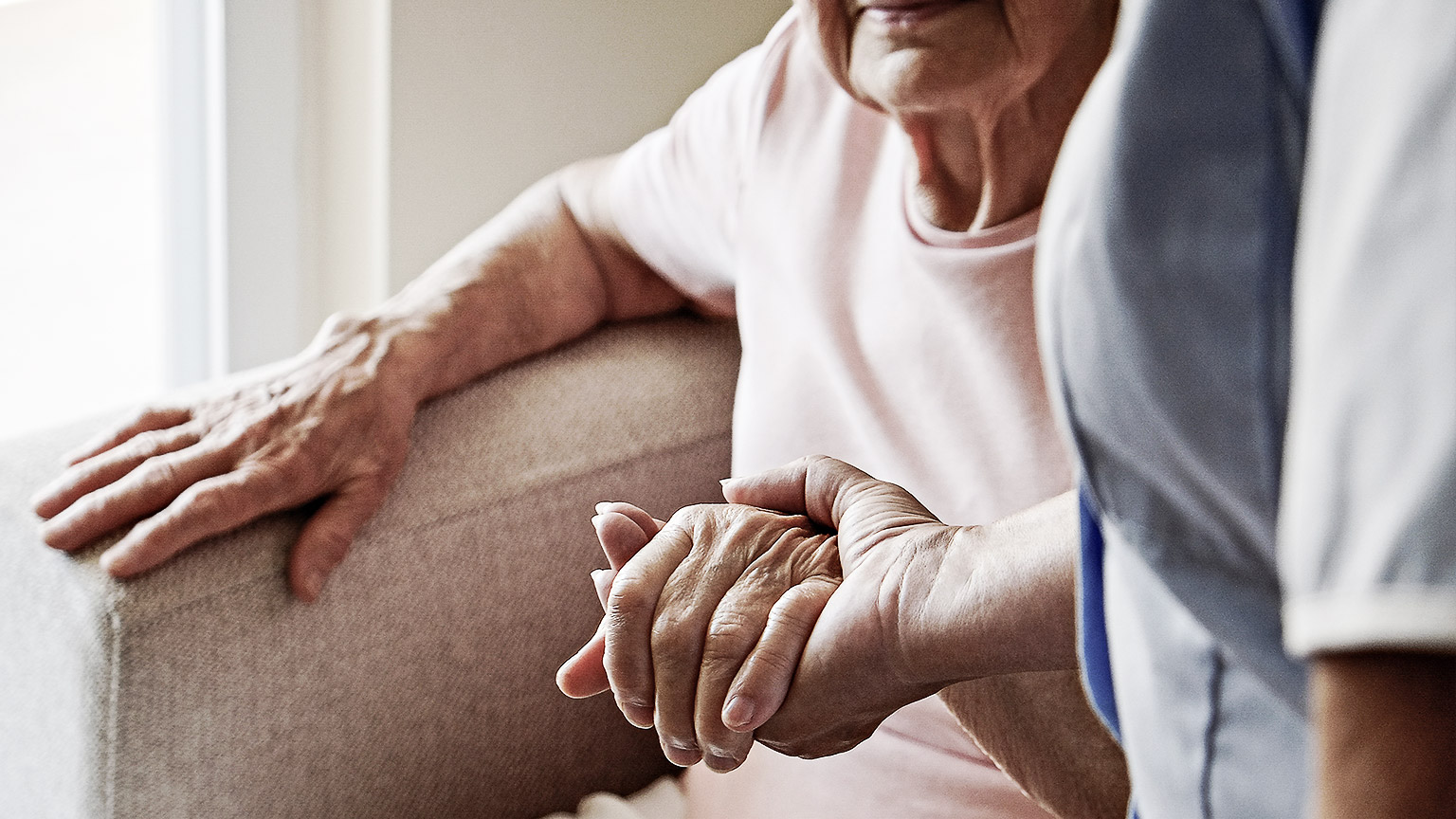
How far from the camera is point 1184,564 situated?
12.1 inches

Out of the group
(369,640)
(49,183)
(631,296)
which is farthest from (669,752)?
(49,183)

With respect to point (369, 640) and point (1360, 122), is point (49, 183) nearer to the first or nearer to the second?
point (369, 640)

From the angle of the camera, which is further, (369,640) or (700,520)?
(369,640)

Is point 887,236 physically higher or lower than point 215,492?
higher

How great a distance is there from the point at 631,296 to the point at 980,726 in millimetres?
674

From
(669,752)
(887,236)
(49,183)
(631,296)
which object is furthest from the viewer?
(49,183)

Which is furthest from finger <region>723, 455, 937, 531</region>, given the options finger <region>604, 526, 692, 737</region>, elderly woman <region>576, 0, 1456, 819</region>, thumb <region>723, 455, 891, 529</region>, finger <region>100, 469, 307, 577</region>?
finger <region>100, 469, 307, 577</region>

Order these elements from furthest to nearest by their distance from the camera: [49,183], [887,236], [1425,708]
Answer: [49,183], [887,236], [1425,708]

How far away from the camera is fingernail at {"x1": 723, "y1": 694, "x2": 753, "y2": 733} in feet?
1.94

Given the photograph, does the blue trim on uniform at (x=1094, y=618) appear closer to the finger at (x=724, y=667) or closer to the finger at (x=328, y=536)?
the finger at (x=724, y=667)

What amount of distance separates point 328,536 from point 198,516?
0.09 meters

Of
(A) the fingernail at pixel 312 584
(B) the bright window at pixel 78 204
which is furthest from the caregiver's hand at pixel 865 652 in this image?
(B) the bright window at pixel 78 204

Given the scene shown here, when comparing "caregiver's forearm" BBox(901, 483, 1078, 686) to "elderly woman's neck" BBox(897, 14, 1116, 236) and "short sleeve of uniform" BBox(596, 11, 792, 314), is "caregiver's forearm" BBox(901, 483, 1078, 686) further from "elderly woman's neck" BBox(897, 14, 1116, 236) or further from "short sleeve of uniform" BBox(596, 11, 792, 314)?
"short sleeve of uniform" BBox(596, 11, 792, 314)

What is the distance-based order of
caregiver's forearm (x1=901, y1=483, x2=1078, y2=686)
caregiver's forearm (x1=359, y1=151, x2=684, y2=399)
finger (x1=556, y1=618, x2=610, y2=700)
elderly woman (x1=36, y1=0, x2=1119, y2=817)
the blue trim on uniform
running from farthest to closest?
caregiver's forearm (x1=359, y1=151, x2=684, y2=399) → elderly woman (x1=36, y1=0, x2=1119, y2=817) → finger (x1=556, y1=618, x2=610, y2=700) → caregiver's forearm (x1=901, y1=483, x2=1078, y2=686) → the blue trim on uniform
